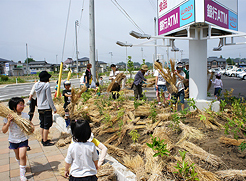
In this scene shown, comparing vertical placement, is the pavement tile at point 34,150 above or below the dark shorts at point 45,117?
below

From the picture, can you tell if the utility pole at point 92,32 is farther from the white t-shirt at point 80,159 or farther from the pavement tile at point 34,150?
the white t-shirt at point 80,159

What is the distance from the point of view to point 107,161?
11.3 ft

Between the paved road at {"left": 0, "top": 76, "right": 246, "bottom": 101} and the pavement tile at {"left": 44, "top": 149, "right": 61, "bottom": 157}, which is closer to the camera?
the pavement tile at {"left": 44, "top": 149, "right": 61, "bottom": 157}

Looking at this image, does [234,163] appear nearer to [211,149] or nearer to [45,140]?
[211,149]

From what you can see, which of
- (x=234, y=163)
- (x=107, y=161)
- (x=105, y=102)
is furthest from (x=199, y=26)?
(x=107, y=161)

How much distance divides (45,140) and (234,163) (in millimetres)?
3976

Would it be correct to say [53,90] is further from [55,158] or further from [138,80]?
[55,158]

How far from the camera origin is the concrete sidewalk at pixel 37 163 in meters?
3.60

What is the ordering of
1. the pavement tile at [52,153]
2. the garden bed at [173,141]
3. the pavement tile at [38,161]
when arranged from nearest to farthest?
1. the garden bed at [173,141]
2. the pavement tile at [38,161]
3. the pavement tile at [52,153]

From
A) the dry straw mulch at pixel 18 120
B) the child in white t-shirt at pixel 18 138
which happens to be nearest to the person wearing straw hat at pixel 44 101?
the child in white t-shirt at pixel 18 138

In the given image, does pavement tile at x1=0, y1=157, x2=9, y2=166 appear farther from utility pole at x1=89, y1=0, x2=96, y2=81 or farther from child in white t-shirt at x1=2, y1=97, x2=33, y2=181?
utility pole at x1=89, y1=0, x2=96, y2=81

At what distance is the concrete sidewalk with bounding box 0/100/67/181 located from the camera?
11.8ft

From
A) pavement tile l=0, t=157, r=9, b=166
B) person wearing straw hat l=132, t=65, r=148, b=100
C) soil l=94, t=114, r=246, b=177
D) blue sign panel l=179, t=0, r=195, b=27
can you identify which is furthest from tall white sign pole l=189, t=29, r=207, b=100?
pavement tile l=0, t=157, r=9, b=166

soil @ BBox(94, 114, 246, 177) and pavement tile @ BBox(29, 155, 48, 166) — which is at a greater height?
soil @ BBox(94, 114, 246, 177)
